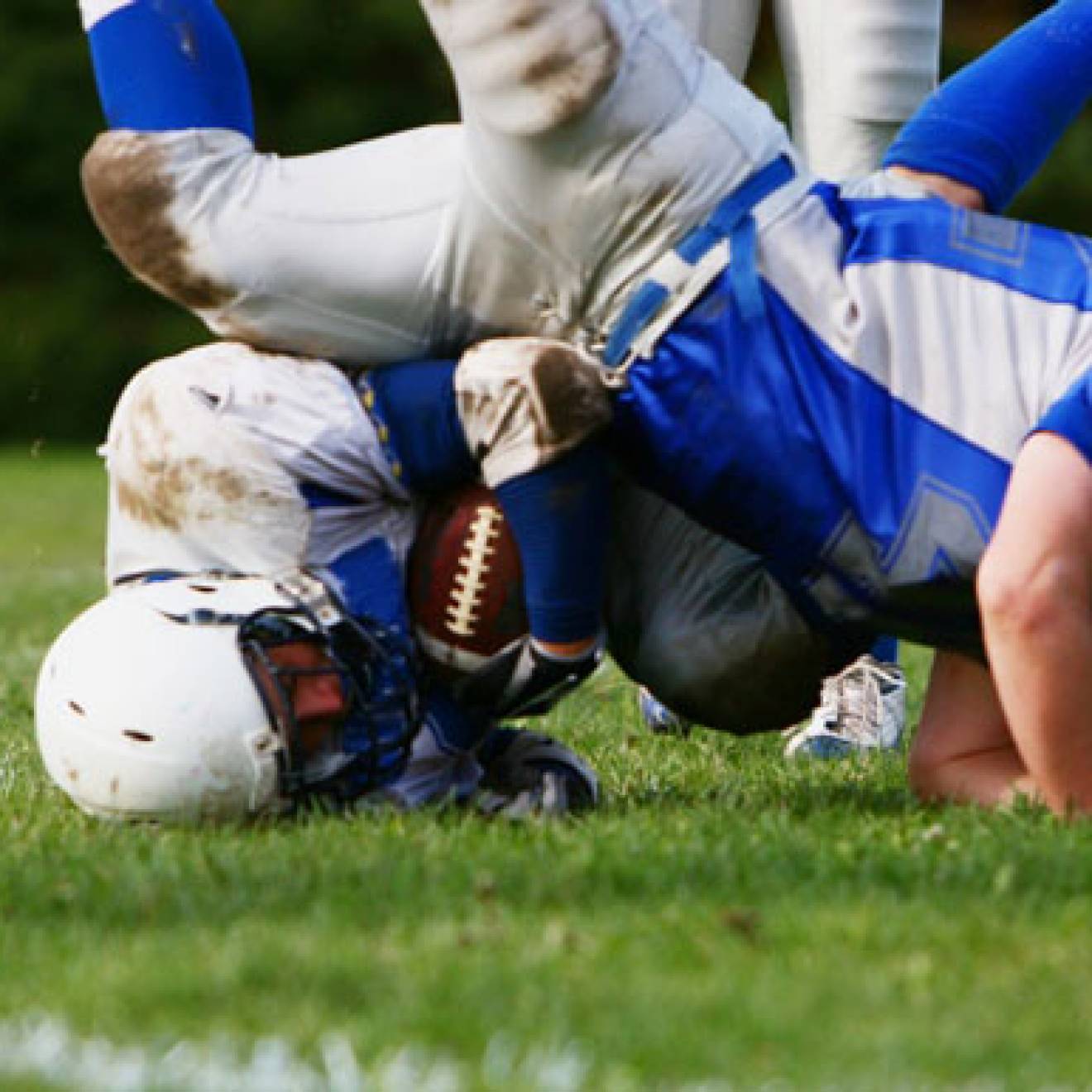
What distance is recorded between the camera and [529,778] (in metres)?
3.34

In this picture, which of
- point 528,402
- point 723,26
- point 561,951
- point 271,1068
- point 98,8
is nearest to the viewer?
point 271,1068

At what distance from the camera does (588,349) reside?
3139mm

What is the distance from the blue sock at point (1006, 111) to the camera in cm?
328

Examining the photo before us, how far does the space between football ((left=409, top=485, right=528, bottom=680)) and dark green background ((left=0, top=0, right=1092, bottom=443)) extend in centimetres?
1223

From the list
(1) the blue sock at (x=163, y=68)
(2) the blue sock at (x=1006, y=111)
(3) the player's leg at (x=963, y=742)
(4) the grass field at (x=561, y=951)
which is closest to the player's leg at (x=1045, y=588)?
(4) the grass field at (x=561, y=951)

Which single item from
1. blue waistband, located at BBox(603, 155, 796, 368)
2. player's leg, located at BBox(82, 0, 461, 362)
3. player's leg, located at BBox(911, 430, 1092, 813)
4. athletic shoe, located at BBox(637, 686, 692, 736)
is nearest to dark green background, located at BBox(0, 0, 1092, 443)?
athletic shoe, located at BBox(637, 686, 692, 736)

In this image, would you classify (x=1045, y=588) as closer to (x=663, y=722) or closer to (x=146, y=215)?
(x=146, y=215)

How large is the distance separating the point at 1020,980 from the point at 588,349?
1172 mm

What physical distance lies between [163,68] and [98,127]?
1249cm

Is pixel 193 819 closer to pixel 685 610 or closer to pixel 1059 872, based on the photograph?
pixel 685 610

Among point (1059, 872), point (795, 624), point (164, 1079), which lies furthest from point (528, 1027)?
point (795, 624)

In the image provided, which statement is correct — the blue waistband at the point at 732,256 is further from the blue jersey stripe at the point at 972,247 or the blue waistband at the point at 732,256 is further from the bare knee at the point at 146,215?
the bare knee at the point at 146,215

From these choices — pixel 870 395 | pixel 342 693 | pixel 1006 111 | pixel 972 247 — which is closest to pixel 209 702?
pixel 342 693

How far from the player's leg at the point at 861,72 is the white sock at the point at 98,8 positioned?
1188 millimetres
